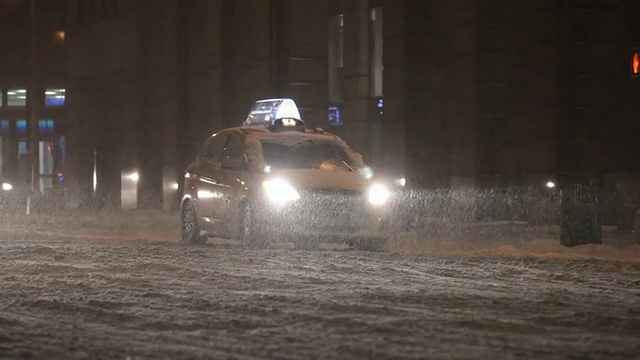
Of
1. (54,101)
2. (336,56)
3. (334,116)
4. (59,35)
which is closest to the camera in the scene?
(336,56)

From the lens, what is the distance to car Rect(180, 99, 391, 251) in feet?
59.9

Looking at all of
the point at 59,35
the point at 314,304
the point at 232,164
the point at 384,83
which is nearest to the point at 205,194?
the point at 232,164

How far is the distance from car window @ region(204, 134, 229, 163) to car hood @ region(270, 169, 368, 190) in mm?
2011

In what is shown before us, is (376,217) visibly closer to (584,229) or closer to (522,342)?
(584,229)

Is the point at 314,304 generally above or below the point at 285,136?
below

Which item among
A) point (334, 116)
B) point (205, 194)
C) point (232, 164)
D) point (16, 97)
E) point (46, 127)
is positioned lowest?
point (205, 194)

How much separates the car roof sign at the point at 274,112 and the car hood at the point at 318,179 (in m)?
2.47

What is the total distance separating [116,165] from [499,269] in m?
30.7

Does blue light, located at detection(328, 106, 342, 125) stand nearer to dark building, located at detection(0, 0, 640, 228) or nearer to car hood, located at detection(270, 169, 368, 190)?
dark building, located at detection(0, 0, 640, 228)

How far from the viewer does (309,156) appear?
19719 mm

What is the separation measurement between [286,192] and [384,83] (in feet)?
48.7

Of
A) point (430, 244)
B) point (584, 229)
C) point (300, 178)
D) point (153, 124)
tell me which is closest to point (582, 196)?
point (584, 229)

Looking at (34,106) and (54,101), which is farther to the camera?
(54,101)

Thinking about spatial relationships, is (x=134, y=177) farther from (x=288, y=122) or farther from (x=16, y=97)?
(x=288, y=122)
